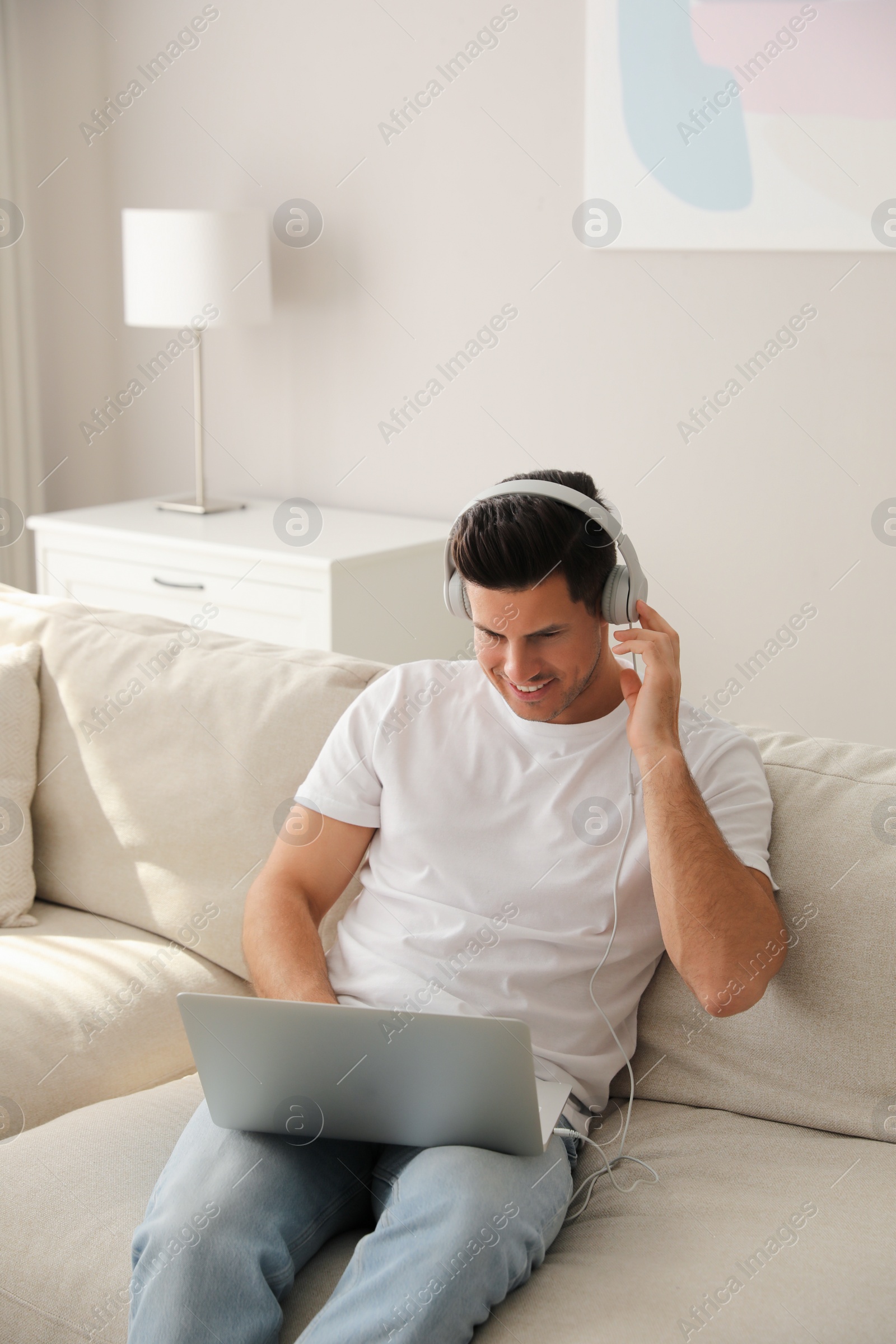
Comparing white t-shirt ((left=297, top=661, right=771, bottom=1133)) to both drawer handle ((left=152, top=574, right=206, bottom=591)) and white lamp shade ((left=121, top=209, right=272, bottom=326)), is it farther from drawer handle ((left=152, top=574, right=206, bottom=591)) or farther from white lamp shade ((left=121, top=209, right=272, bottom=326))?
white lamp shade ((left=121, top=209, right=272, bottom=326))

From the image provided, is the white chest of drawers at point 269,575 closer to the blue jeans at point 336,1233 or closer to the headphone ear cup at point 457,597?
the headphone ear cup at point 457,597

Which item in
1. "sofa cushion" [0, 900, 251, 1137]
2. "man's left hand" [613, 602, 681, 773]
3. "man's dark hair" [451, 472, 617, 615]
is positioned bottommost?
"sofa cushion" [0, 900, 251, 1137]

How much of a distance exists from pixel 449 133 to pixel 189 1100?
2497 mm

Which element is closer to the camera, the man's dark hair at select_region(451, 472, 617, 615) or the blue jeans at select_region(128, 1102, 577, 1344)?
the blue jeans at select_region(128, 1102, 577, 1344)

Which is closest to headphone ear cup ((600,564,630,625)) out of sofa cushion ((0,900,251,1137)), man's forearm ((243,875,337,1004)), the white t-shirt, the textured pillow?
the white t-shirt

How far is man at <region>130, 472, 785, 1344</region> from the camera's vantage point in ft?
3.84

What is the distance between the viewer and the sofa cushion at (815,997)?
1.34 meters

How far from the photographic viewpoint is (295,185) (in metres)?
3.40

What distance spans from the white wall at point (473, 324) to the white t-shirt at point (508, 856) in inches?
58.4

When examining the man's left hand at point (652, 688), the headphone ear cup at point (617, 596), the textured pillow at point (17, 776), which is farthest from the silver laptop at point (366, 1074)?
the textured pillow at point (17, 776)

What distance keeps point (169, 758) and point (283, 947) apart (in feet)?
1.57

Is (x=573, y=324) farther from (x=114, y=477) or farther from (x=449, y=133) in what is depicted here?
(x=114, y=477)

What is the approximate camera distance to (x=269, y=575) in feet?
9.65

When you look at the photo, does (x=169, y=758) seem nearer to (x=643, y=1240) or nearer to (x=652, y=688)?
(x=652, y=688)
